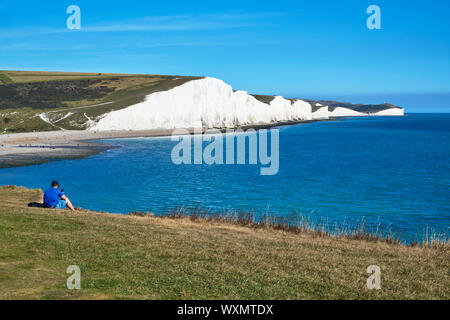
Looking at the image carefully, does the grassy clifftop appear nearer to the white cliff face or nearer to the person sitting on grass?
the white cliff face

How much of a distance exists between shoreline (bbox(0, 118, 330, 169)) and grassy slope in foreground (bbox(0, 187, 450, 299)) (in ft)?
123

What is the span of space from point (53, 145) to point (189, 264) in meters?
64.7

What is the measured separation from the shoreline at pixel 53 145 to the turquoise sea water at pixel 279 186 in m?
3.75

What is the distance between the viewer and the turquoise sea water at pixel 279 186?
91.0 feet

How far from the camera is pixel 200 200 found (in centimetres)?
3161

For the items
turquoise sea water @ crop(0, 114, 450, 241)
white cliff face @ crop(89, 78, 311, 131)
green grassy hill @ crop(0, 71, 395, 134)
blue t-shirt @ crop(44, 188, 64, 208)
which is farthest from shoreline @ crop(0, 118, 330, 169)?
blue t-shirt @ crop(44, 188, 64, 208)

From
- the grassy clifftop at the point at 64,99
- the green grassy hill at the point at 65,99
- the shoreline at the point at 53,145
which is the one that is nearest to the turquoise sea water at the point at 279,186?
the shoreline at the point at 53,145

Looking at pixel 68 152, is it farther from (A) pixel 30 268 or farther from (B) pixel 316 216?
(A) pixel 30 268

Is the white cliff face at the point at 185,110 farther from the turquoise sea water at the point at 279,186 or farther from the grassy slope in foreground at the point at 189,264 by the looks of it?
the grassy slope in foreground at the point at 189,264

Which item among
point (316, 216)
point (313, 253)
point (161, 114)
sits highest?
point (161, 114)

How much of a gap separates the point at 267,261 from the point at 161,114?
307ft

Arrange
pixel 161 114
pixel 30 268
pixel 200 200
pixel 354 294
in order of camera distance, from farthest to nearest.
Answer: pixel 161 114
pixel 200 200
pixel 30 268
pixel 354 294
